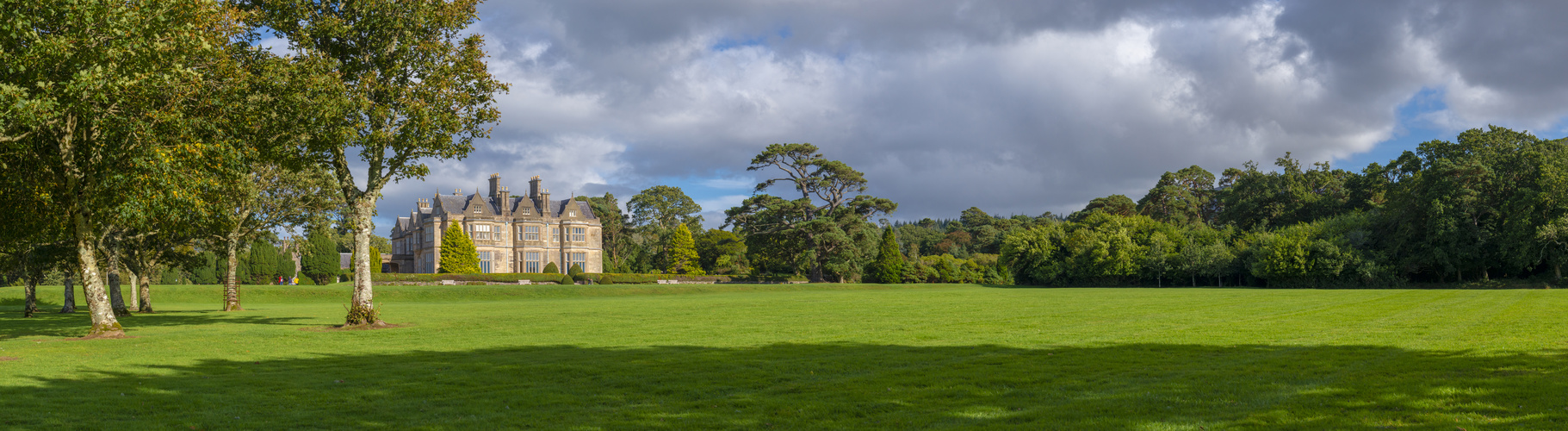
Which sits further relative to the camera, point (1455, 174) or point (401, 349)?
point (1455, 174)

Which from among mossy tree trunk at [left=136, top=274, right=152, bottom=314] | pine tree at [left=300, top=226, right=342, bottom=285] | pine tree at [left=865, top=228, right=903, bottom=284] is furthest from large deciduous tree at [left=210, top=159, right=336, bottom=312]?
pine tree at [left=865, top=228, right=903, bottom=284]

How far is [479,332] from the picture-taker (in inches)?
757

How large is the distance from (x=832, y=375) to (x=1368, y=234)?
55.9 metres

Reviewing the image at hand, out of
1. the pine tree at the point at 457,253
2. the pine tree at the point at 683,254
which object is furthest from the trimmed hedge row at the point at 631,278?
the pine tree at the point at 457,253

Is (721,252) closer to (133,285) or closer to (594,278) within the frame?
(594,278)

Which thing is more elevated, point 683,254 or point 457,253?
point 457,253

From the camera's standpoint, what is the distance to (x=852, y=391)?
901 cm

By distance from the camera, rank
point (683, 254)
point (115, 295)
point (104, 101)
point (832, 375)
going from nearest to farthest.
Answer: point (832, 375), point (104, 101), point (115, 295), point (683, 254)

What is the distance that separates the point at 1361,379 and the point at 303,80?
19493 mm

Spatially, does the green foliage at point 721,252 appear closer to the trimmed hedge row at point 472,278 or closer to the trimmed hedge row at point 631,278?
the trimmed hedge row at point 631,278

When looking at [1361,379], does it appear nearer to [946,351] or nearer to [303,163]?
[946,351]

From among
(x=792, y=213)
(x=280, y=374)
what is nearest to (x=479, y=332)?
(x=280, y=374)

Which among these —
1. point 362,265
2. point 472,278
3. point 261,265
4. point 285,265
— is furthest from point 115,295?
point 285,265

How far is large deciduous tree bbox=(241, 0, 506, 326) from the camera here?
19.8m
